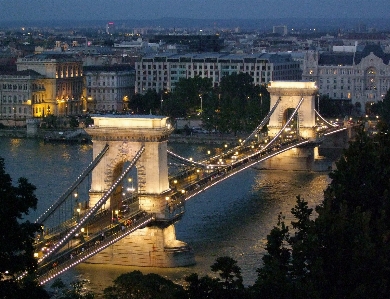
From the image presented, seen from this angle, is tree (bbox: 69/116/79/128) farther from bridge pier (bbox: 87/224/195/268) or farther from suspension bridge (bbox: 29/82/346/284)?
bridge pier (bbox: 87/224/195/268)

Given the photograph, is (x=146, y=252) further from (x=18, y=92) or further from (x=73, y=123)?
(x=18, y=92)

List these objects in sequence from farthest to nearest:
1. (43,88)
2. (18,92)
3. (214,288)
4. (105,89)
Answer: (105,89)
(43,88)
(18,92)
(214,288)

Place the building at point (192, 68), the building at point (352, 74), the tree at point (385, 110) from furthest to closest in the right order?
the building at point (192, 68) → the building at point (352, 74) → the tree at point (385, 110)

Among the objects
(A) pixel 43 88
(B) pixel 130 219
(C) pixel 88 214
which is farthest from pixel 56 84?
(C) pixel 88 214

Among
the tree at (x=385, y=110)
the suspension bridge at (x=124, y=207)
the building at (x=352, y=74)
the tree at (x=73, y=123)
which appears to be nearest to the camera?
the suspension bridge at (x=124, y=207)

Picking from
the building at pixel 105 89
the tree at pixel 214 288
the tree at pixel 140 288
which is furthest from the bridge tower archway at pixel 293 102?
the tree at pixel 214 288

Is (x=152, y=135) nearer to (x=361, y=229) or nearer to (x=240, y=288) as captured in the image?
(x=361, y=229)

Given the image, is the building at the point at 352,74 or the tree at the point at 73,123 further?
the building at the point at 352,74

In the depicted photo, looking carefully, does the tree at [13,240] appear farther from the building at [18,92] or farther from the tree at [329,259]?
the building at [18,92]
